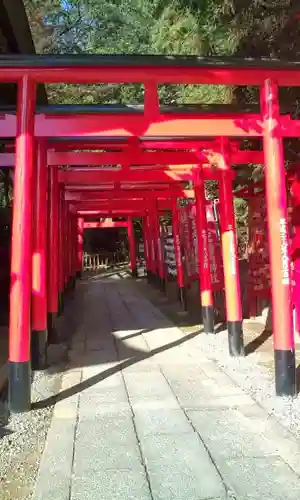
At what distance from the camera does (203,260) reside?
7.79m

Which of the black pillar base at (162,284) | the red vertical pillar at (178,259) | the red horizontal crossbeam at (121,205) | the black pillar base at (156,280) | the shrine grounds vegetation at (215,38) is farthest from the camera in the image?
the black pillar base at (156,280)

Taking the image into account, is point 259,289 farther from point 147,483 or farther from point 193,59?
point 147,483

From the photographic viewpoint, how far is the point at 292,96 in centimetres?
700

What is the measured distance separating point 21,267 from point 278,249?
219 cm

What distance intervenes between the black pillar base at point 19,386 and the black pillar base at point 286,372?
6.99ft

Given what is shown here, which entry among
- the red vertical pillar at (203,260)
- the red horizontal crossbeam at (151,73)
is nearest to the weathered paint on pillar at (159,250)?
the red vertical pillar at (203,260)

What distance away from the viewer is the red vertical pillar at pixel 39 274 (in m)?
5.85

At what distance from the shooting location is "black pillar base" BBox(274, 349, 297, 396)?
435 centimetres

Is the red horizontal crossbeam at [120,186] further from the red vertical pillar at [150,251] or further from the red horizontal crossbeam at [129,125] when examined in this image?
the red vertical pillar at [150,251]

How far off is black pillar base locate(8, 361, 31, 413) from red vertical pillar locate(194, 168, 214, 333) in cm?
385

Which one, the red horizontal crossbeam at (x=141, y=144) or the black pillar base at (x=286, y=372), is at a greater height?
the red horizontal crossbeam at (x=141, y=144)

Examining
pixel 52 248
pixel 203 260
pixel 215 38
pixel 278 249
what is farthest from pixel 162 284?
pixel 278 249

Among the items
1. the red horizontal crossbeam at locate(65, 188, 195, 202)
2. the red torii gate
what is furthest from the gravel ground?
the red torii gate

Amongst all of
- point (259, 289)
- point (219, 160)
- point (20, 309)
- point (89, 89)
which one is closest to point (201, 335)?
Result: point (259, 289)
